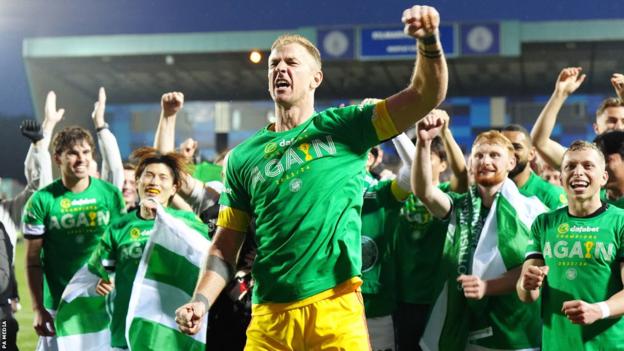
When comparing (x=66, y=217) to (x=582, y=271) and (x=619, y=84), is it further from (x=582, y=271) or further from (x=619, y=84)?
(x=619, y=84)

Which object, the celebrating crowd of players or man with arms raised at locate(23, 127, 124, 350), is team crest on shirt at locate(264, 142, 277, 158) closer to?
the celebrating crowd of players

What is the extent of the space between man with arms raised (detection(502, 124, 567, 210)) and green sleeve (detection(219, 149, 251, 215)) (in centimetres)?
246

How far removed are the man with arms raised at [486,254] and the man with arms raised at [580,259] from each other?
13.6 inches

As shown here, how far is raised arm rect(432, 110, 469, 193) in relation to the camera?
5.38 m

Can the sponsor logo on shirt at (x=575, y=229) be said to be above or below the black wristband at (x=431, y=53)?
below

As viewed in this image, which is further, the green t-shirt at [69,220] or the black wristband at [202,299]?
the green t-shirt at [69,220]

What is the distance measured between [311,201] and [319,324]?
0.45 meters

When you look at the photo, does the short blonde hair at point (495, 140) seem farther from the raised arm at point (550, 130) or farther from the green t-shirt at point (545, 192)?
the raised arm at point (550, 130)

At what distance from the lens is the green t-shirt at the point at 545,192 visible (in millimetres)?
5254

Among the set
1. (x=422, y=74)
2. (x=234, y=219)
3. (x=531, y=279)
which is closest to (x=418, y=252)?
(x=531, y=279)

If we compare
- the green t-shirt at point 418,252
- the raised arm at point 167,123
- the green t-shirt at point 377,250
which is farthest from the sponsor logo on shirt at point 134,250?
the green t-shirt at point 418,252

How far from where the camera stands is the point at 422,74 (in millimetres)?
2893

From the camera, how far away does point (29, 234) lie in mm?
6359

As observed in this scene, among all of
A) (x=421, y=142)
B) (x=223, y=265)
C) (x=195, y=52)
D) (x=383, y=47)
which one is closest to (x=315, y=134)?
(x=223, y=265)
